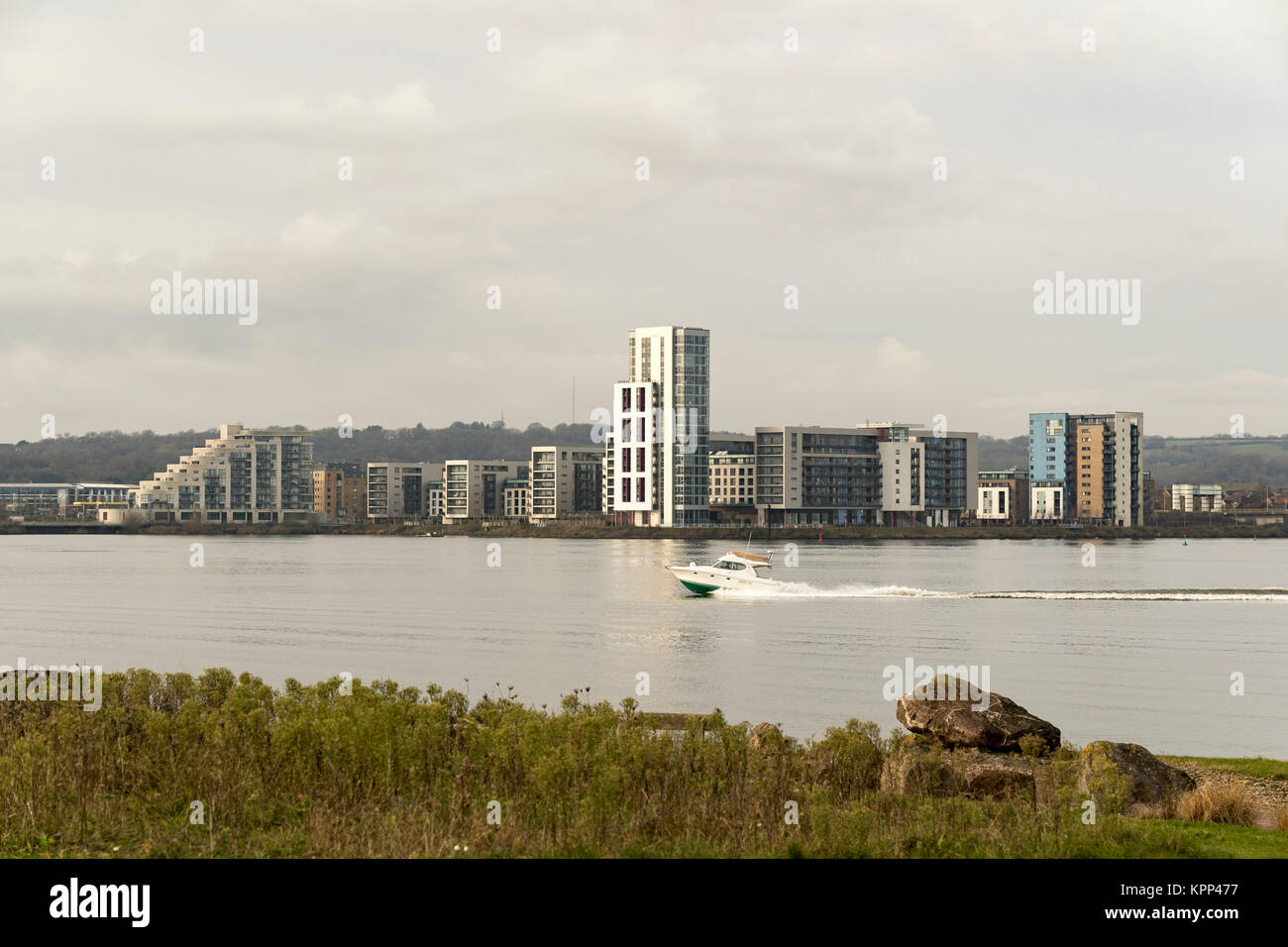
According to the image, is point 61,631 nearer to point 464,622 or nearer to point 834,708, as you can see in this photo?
point 464,622

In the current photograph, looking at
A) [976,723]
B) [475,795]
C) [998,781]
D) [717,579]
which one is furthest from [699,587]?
[475,795]

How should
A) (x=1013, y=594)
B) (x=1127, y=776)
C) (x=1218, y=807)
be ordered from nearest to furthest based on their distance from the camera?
1. (x=1218, y=807)
2. (x=1127, y=776)
3. (x=1013, y=594)

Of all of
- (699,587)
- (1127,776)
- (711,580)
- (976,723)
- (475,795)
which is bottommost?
(699,587)

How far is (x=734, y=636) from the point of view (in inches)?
2490

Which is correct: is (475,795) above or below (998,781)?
above

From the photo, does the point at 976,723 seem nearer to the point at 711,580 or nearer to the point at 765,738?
the point at 765,738

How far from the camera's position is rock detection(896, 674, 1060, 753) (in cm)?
2427

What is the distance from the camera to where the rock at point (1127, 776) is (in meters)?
18.3

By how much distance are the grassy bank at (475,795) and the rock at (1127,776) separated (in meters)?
0.51

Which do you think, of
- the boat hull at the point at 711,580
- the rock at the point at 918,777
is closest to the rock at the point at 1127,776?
the rock at the point at 918,777

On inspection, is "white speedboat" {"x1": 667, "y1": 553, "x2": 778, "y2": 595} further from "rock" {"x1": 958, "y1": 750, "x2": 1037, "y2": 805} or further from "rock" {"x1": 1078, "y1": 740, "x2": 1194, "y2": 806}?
"rock" {"x1": 958, "y1": 750, "x2": 1037, "y2": 805}

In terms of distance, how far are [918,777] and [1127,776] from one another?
3.28m

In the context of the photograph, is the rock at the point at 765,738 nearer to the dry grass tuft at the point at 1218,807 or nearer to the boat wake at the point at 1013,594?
the dry grass tuft at the point at 1218,807
